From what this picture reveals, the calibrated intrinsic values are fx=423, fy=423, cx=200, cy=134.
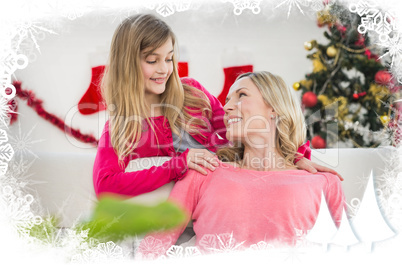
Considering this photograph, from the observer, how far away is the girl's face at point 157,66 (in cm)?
124

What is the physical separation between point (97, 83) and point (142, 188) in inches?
22.8

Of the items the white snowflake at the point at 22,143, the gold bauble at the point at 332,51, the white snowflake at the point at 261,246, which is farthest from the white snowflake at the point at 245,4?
the gold bauble at the point at 332,51

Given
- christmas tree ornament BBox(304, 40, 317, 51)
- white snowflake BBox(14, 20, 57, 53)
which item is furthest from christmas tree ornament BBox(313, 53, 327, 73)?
white snowflake BBox(14, 20, 57, 53)

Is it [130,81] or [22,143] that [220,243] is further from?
[22,143]

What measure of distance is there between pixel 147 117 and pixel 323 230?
60cm

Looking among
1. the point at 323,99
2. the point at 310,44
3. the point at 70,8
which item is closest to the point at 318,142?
the point at 323,99

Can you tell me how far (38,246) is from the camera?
1070mm

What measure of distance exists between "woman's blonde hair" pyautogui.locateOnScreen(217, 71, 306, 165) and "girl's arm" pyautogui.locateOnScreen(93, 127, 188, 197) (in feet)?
0.56

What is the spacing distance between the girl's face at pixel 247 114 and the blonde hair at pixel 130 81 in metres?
0.21

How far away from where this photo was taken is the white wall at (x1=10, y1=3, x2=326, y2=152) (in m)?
1.33

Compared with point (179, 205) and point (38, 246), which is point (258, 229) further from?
point (38, 246)

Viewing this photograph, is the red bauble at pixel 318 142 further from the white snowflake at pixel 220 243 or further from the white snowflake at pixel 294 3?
the white snowflake at pixel 220 243

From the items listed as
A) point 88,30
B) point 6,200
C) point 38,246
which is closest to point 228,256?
point 38,246

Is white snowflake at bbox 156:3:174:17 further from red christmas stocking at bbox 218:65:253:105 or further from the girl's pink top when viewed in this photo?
red christmas stocking at bbox 218:65:253:105
